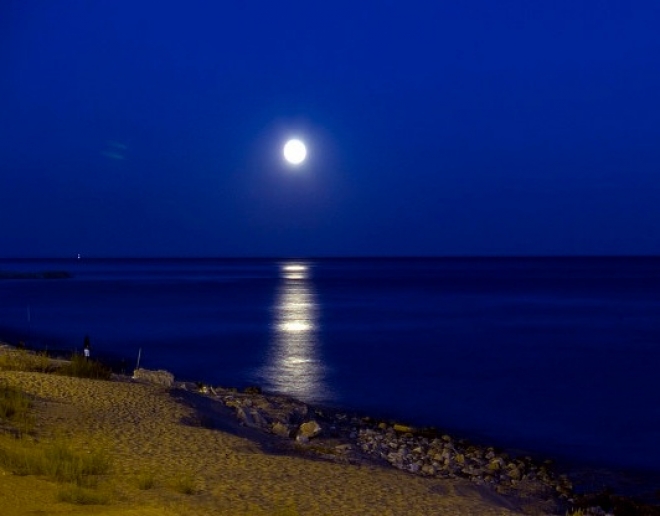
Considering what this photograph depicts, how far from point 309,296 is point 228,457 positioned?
62.1 m

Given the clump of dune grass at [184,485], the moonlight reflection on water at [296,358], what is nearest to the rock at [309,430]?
the moonlight reflection on water at [296,358]

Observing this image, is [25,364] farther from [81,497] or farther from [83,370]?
[81,497]

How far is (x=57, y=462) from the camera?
855 centimetres

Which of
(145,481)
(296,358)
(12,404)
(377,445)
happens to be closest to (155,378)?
(377,445)

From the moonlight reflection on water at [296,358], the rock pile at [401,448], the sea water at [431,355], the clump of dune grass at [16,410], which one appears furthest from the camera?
the moonlight reflection on water at [296,358]

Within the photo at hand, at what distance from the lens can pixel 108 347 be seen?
108 ft

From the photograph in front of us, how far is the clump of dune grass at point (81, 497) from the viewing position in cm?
756

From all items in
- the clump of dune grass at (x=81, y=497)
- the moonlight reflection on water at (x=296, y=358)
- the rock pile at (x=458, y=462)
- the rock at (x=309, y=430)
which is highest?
the clump of dune grass at (x=81, y=497)

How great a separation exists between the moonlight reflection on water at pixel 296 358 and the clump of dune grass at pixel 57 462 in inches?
485

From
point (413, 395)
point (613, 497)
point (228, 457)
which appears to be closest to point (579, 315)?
point (413, 395)

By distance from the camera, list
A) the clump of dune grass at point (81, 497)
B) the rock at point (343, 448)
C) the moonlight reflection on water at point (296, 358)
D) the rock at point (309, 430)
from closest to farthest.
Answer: the clump of dune grass at point (81, 497) → the rock at point (343, 448) → the rock at point (309, 430) → the moonlight reflection on water at point (296, 358)

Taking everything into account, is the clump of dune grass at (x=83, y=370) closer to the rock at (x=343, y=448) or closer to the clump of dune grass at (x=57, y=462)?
the rock at (x=343, y=448)

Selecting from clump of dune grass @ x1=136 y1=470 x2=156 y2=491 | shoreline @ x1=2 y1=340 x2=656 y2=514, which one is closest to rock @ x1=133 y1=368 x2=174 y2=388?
shoreline @ x1=2 y1=340 x2=656 y2=514

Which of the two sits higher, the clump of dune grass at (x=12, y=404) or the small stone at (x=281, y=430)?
the clump of dune grass at (x=12, y=404)
